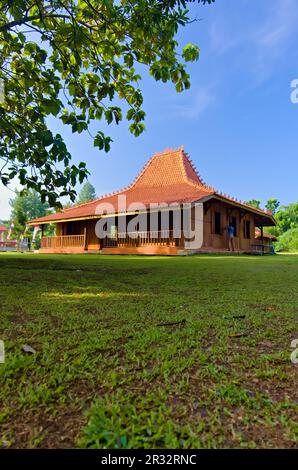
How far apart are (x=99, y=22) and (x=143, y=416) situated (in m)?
4.61

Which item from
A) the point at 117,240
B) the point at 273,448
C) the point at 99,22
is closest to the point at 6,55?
the point at 99,22

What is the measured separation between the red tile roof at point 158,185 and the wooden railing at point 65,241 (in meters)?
1.46

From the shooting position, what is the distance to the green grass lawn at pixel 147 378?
800 mm

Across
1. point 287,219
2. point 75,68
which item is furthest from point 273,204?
point 75,68

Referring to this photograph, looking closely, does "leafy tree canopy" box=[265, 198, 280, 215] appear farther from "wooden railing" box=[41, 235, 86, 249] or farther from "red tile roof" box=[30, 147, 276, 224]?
"wooden railing" box=[41, 235, 86, 249]

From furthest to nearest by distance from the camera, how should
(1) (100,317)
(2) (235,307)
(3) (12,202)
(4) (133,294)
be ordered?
(3) (12,202)
(4) (133,294)
(2) (235,307)
(1) (100,317)

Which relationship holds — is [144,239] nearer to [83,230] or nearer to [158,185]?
[158,185]

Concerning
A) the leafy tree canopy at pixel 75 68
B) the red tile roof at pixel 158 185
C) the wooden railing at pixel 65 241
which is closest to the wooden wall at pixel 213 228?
the wooden railing at pixel 65 241

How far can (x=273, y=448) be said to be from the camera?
0.76m

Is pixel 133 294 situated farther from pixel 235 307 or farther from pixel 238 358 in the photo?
pixel 238 358

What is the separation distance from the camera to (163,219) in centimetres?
1488

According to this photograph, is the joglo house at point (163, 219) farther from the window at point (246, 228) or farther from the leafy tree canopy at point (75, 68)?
the leafy tree canopy at point (75, 68)

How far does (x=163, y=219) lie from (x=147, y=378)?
1389 centimetres
